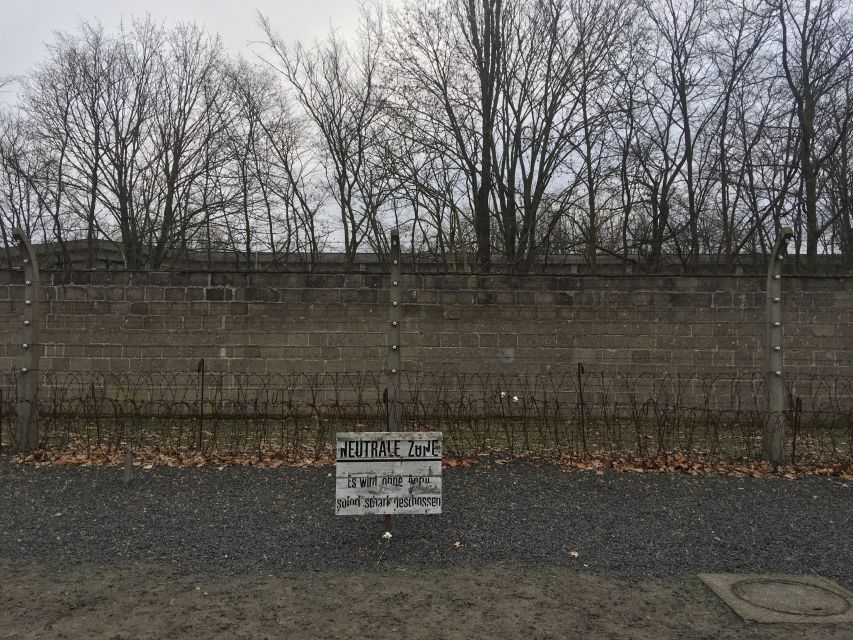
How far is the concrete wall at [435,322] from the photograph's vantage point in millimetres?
9477

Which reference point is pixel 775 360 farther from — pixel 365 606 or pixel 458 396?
pixel 365 606

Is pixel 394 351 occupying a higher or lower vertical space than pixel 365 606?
higher

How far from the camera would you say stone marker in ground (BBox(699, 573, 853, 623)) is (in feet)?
11.8

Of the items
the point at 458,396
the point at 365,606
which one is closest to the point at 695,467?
the point at 458,396

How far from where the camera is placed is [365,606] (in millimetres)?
3744

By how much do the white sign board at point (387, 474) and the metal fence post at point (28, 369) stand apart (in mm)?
4271

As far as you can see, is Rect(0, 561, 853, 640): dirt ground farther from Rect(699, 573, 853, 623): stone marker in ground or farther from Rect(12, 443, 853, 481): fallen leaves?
Rect(12, 443, 853, 481): fallen leaves

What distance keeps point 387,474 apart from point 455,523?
2.79 feet

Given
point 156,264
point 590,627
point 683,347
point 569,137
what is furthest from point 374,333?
point 156,264

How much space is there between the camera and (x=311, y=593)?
390cm

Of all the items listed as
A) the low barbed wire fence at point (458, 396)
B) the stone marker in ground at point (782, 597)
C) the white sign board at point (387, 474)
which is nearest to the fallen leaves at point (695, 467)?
the low barbed wire fence at point (458, 396)

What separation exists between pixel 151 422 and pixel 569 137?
10.0 m

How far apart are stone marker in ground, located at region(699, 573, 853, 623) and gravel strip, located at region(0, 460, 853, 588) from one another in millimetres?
186

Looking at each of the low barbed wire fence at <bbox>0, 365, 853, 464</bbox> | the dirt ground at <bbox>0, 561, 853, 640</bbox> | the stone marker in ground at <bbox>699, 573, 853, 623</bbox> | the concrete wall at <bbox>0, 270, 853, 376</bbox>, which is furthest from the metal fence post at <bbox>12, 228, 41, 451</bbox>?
the stone marker in ground at <bbox>699, 573, 853, 623</bbox>
